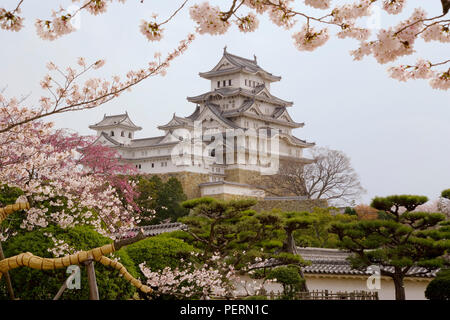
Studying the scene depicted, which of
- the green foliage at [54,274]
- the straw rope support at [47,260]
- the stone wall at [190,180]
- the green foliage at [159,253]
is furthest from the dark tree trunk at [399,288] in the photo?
the stone wall at [190,180]

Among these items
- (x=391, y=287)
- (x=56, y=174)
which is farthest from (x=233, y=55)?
(x=56, y=174)

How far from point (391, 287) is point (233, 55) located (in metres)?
28.6

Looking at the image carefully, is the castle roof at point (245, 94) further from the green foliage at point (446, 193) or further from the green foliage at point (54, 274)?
the green foliage at point (54, 274)

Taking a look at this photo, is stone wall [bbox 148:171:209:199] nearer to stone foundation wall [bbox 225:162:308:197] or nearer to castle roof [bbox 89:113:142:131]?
stone foundation wall [bbox 225:162:308:197]

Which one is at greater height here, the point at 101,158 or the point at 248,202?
the point at 101,158

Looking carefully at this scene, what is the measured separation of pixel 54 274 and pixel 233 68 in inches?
1334

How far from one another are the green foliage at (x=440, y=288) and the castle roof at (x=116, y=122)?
29.2m

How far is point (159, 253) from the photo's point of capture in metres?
7.83

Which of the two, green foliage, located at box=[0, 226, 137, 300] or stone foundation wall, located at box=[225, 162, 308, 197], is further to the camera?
stone foundation wall, located at box=[225, 162, 308, 197]

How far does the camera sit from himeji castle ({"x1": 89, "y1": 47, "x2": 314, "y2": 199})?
108 feet

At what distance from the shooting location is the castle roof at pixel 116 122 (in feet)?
122

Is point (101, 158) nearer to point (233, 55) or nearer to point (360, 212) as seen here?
point (360, 212)

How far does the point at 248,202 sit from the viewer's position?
11.8m

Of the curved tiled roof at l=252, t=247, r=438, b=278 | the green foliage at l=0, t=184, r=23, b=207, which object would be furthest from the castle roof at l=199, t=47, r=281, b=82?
the green foliage at l=0, t=184, r=23, b=207
